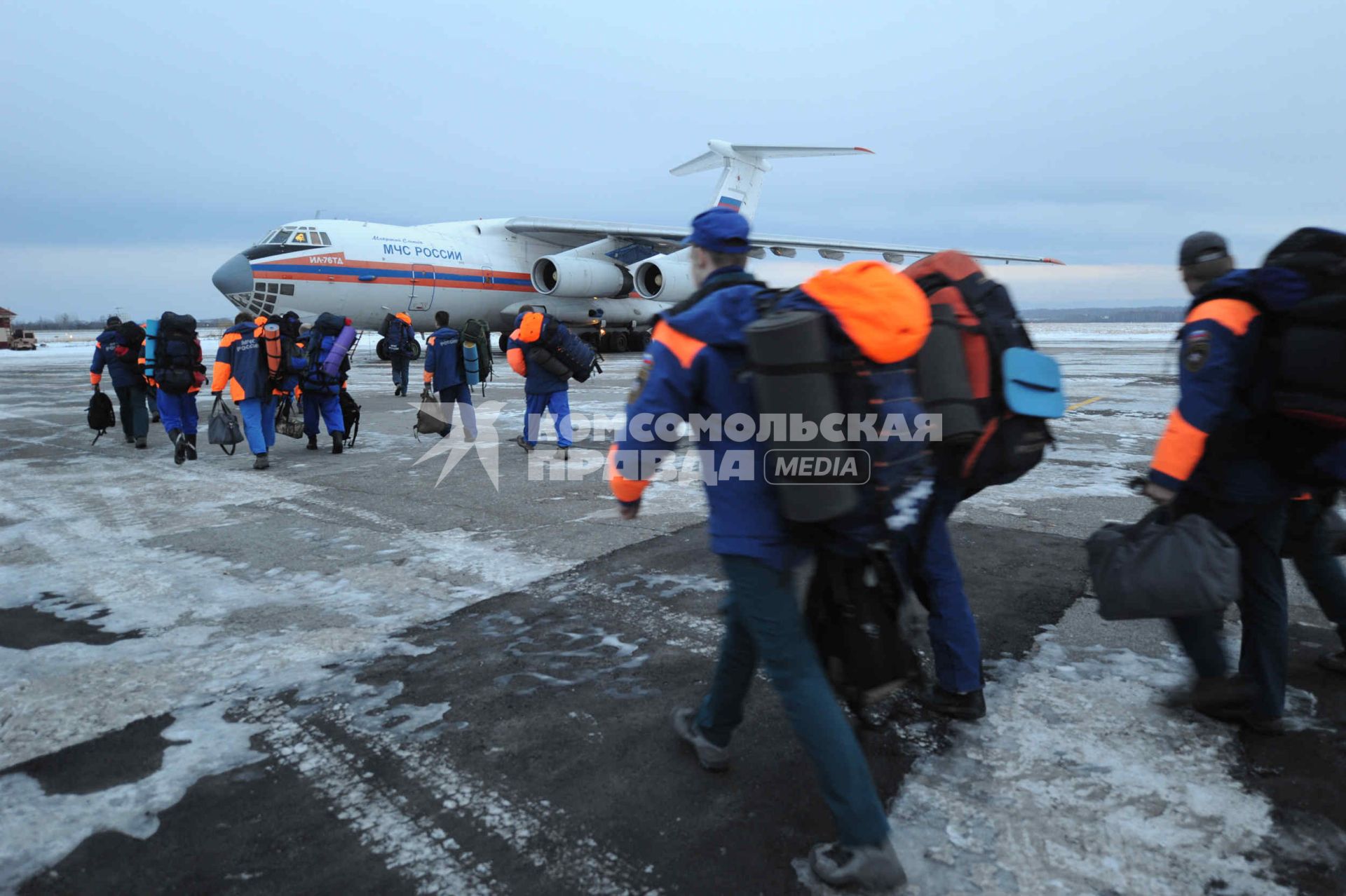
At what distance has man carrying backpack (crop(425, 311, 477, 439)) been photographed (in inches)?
400

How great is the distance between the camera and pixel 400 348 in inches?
625

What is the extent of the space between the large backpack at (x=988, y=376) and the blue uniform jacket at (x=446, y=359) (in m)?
8.09

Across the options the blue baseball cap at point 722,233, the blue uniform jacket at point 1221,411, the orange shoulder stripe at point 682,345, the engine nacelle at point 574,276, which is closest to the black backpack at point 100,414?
the blue baseball cap at point 722,233

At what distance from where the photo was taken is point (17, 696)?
134 inches

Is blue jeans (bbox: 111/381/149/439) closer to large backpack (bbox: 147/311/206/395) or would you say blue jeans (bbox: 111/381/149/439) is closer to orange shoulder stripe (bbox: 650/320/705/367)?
large backpack (bbox: 147/311/206/395)

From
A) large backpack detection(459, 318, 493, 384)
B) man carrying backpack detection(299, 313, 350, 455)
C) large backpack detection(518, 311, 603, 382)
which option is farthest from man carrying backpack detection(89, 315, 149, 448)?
large backpack detection(518, 311, 603, 382)

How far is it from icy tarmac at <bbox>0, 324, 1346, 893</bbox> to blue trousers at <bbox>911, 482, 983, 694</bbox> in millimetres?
195

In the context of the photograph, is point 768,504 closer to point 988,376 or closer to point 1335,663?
point 988,376

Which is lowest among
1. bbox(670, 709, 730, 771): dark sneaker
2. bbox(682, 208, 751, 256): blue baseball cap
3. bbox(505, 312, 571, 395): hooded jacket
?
bbox(670, 709, 730, 771): dark sneaker

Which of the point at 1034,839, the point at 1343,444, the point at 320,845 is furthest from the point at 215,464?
the point at 1343,444

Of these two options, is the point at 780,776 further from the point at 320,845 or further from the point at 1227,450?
the point at 1227,450

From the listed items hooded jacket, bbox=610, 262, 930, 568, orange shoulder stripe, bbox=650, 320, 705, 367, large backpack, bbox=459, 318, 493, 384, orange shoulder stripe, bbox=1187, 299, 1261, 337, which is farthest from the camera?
large backpack, bbox=459, 318, 493, 384

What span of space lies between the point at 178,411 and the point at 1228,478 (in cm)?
997

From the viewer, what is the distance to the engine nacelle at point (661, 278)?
82.4 ft
